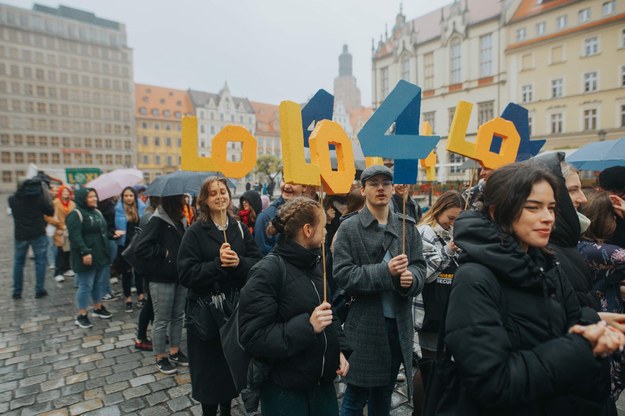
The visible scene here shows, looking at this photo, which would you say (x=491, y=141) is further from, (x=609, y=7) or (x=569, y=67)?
(x=609, y=7)

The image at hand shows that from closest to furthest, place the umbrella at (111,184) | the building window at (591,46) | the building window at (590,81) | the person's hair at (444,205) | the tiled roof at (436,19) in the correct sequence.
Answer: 1. the person's hair at (444,205)
2. the umbrella at (111,184)
3. the building window at (591,46)
4. the building window at (590,81)
5. the tiled roof at (436,19)

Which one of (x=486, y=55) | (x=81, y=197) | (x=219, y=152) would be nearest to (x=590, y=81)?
(x=486, y=55)

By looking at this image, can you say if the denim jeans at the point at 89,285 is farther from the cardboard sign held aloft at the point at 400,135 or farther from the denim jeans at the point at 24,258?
the cardboard sign held aloft at the point at 400,135

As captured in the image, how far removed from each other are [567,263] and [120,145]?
74984mm

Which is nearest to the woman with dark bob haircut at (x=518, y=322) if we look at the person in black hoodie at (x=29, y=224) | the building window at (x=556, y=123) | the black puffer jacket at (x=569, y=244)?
the black puffer jacket at (x=569, y=244)

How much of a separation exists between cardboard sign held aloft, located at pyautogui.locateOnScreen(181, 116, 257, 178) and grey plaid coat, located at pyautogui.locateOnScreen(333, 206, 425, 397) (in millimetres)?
1050

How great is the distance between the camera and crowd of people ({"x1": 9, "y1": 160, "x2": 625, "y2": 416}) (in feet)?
4.47

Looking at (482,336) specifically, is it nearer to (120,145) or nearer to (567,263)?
(567,263)

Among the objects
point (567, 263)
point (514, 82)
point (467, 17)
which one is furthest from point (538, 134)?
point (567, 263)

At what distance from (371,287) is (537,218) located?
1.26m

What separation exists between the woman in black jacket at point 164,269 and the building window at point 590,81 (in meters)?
37.4

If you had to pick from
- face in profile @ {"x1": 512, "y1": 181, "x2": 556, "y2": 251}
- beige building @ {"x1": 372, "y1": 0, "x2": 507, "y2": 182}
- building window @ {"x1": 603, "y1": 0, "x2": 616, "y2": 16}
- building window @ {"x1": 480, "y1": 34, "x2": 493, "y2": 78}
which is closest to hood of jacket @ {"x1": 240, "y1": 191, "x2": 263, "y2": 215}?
face in profile @ {"x1": 512, "y1": 181, "x2": 556, "y2": 251}

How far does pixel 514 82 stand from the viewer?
35031 mm

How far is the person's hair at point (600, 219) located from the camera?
9.37 feet
